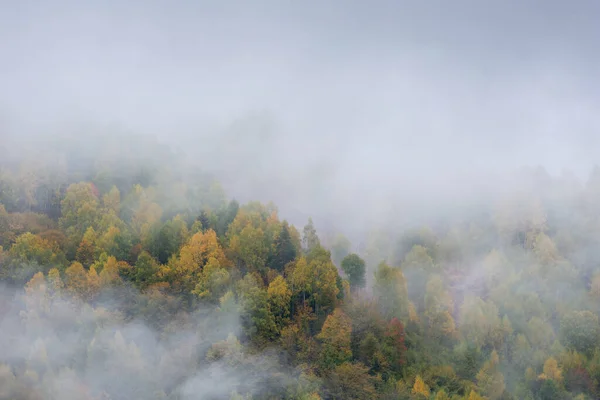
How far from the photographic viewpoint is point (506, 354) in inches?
3022

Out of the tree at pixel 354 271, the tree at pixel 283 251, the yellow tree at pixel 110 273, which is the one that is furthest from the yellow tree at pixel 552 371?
the yellow tree at pixel 110 273

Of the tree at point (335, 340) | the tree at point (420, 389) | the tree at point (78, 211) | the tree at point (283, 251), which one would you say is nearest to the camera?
the tree at point (420, 389)

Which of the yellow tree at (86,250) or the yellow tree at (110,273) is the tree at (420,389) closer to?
the yellow tree at (110,273)

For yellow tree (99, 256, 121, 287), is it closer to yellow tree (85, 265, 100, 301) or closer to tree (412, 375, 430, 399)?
yellow tree (85, 265, 100, 301)

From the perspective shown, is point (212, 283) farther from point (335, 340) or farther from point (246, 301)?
point (335, 340)

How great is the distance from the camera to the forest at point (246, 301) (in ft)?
184

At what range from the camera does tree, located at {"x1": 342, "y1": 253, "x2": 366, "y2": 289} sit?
268ft

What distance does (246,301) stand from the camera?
214 feet

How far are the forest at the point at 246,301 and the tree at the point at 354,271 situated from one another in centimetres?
23

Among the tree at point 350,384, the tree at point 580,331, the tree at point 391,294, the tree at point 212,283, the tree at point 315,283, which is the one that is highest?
the tree at point 212,283

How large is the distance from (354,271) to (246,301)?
22485 mm

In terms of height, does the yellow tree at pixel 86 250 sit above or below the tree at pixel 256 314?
above

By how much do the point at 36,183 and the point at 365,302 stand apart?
59.0m

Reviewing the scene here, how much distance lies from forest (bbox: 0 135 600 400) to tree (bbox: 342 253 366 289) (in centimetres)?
23
